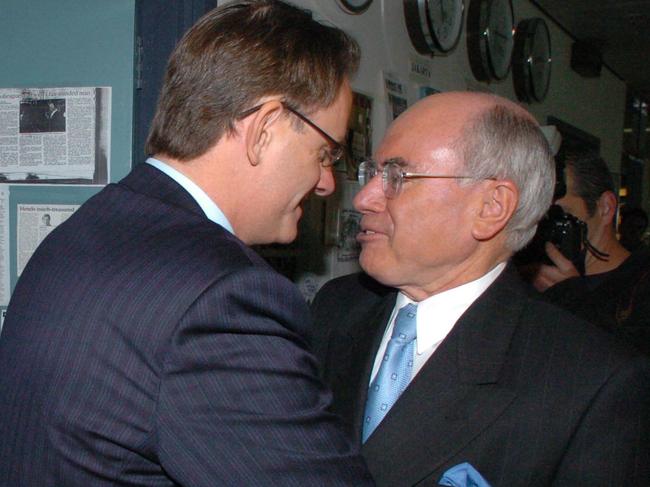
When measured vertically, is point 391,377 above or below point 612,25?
below

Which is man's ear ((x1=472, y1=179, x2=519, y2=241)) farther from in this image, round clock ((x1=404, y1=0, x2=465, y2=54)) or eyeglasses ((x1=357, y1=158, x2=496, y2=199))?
round clock ((x1=404, y1=0, x2=465, y2=54))

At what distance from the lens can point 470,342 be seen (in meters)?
1.32

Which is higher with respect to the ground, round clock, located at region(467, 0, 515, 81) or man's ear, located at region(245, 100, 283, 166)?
round clock, located at region(467, 0, 515, 81)

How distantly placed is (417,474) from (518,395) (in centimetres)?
23

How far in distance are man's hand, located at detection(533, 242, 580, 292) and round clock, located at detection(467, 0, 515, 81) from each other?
4.30ft

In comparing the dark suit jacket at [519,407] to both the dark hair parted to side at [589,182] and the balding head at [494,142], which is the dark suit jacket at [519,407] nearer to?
the balding head at [494,142]

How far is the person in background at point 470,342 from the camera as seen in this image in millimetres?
1193

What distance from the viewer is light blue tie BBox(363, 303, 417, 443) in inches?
53.8

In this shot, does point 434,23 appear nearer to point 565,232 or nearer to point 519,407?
point 565,232

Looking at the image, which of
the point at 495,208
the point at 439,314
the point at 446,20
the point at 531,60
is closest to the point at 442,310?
the point at 439,314

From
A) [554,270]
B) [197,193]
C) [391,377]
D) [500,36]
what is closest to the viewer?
[197,193]

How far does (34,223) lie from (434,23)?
1.90 m

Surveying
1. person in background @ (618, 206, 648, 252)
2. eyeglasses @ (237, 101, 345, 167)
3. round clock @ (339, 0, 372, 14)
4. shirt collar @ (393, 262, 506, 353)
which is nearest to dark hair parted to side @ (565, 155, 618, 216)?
round clock @ (339, 0, 372, 14)

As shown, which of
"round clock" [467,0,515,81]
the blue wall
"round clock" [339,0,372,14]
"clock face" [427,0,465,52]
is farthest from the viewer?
"round clock" [467,0,515,81]
